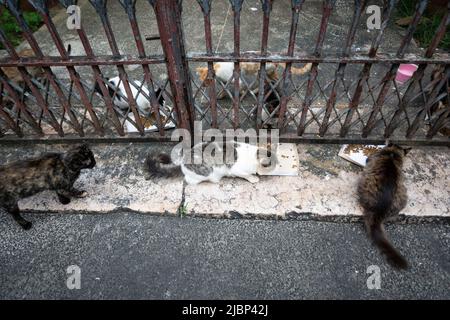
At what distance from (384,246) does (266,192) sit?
1.32 meters

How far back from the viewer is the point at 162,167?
367 cm

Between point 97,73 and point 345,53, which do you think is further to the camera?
point 97,73

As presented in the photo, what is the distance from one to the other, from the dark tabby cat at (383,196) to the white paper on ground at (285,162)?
2.58ft

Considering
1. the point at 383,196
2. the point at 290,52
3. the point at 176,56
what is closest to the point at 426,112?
the point at 383,196

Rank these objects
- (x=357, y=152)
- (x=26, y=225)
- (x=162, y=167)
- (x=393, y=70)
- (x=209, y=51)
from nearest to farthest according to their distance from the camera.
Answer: (x=209, y=51), (x=393, y=70), (x=26, y=225), (x=162, y=167), (x=357, y=152)

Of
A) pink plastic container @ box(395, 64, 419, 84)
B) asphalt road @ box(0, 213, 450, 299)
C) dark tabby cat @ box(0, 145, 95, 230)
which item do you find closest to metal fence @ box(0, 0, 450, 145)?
pink plastic container @ box(395, 64, 419, 84)

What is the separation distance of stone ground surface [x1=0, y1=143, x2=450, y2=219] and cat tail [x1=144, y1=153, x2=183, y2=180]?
0.25 feet

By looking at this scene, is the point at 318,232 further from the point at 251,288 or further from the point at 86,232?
the point at 86,232

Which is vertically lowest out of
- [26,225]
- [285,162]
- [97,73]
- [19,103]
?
[26,225]

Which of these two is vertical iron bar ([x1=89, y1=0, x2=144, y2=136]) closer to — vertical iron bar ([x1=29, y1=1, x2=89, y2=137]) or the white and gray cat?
vertical iron bar ([x1=29, y1=1, x2=89, y2=137])

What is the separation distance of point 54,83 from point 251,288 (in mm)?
3011

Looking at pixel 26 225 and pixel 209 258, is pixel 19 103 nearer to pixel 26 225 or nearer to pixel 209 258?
pixel 26 225

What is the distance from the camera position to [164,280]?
297 cm
